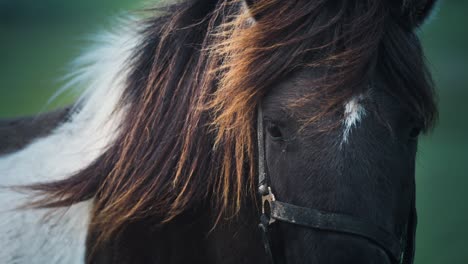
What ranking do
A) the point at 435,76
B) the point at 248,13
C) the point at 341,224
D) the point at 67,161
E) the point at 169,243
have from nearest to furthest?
the point at 341,224 < the point at 248,13 < the point at 169,243 < the point at 67,161 < the point at 435,76

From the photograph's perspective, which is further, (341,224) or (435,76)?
(435,76)

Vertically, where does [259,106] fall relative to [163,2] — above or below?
below

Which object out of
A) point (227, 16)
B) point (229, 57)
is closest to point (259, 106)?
point (229, 57)

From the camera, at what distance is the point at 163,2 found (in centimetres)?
227

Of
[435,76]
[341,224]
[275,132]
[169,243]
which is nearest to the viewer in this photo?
[341,224]

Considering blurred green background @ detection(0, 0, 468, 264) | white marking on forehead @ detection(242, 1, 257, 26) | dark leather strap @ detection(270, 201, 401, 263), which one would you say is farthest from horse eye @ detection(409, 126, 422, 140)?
blurred green background @ detection(0, 0, 468, 264)

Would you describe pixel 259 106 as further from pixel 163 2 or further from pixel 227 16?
pixel 163 2

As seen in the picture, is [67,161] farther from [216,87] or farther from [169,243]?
[216,87]

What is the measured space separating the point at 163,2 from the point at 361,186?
1218 mm

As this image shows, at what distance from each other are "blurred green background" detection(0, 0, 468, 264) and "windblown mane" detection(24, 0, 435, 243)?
342 cm

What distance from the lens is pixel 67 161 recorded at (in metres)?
2.17

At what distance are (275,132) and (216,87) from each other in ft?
1.02

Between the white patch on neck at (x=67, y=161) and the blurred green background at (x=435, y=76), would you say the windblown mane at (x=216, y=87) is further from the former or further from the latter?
the blurred green background at (x=435, y=76)

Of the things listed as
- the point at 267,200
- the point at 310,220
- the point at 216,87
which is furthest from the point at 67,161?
the point at 310,220
